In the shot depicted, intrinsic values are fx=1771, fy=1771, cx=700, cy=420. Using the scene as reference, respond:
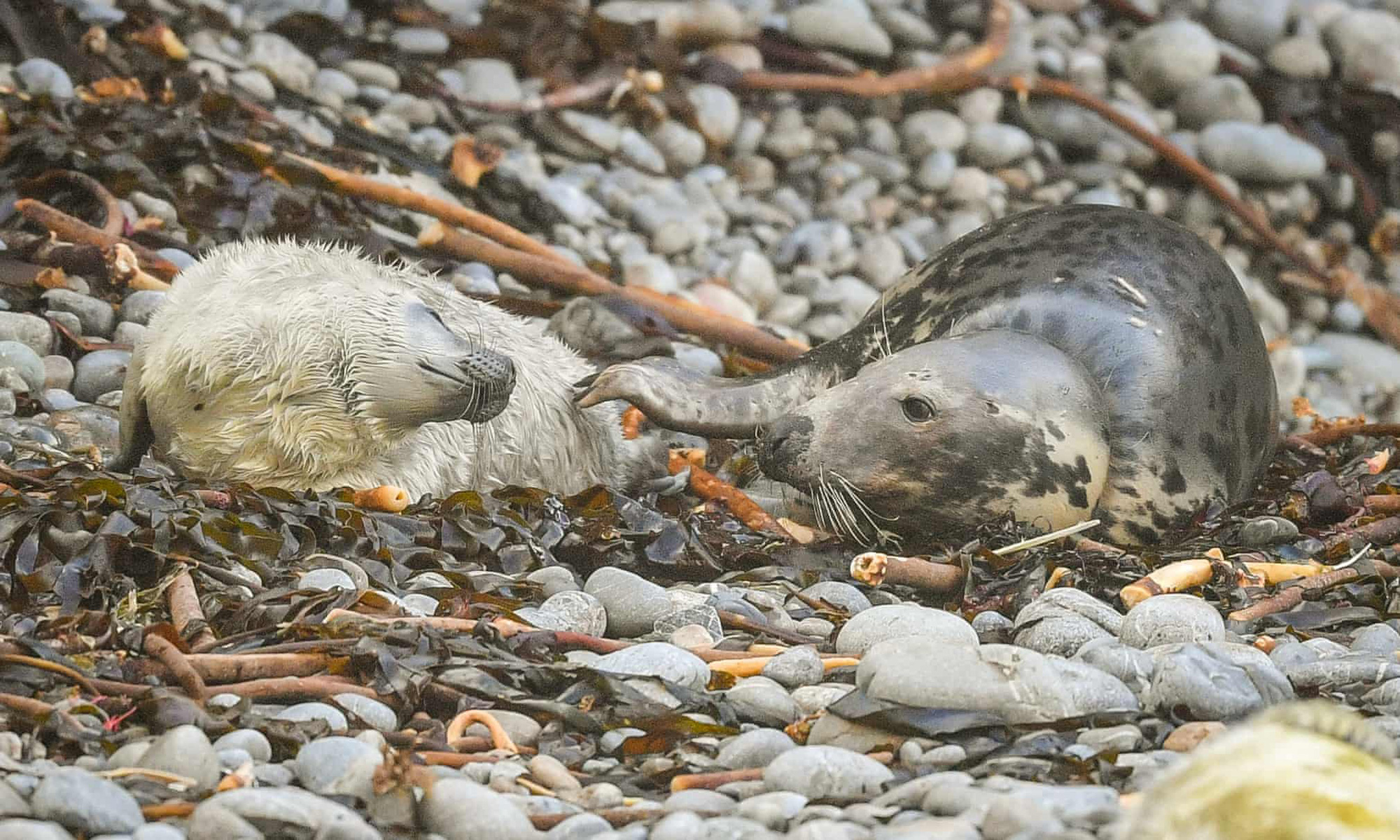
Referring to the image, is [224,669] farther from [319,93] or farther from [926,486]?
[319,93]

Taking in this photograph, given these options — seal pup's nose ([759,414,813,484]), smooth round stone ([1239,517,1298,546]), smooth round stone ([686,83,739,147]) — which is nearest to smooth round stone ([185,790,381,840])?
seal pup's nose ([759,414,813,484])

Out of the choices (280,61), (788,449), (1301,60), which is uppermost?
(280,61)

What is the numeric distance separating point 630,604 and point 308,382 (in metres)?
1.08

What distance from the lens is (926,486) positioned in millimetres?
4641

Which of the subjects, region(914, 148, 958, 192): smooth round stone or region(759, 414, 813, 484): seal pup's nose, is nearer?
region(759, 414, 813, 484): seal pup's nose

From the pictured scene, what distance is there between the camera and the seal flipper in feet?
14.6

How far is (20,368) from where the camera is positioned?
16.2ft

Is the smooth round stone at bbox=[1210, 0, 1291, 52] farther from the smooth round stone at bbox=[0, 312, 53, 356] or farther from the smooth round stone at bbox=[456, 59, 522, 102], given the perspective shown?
the smooth round stone at bbox=[0, 312, 53, 356]

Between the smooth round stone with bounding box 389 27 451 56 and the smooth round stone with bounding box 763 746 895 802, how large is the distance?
20.4ft

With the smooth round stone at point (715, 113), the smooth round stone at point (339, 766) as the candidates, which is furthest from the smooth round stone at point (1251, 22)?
the smooth round stone at point (339, 766)

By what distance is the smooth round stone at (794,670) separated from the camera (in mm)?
3373

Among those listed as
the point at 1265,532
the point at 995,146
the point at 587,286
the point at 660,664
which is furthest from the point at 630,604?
the point at 995,146

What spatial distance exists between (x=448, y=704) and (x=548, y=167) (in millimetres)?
5227

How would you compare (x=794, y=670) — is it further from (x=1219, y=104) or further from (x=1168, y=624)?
(x=1219, y=104)
